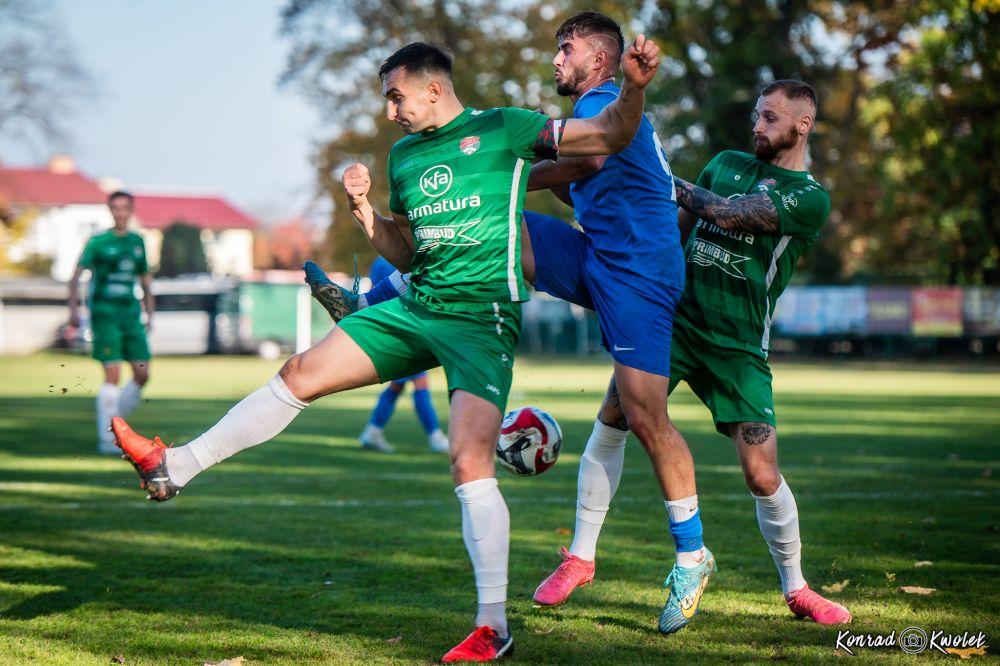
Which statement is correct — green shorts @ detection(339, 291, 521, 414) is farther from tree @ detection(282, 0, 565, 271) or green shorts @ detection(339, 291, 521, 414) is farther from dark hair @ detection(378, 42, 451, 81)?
tree @ detection(282, 0, 565, 271)

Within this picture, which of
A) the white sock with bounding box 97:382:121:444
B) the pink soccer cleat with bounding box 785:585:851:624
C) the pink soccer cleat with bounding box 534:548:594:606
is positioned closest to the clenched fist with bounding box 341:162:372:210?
the pink soccer cleat with bounding box 534:548:594:606

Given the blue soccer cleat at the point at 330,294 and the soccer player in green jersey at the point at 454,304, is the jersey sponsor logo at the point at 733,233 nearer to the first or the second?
the soccer player in green jersey at the point at 454,304

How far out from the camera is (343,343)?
4.53 metres

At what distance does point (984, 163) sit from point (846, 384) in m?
15.4

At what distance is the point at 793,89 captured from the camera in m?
→ 5.13

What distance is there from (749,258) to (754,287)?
134 mm

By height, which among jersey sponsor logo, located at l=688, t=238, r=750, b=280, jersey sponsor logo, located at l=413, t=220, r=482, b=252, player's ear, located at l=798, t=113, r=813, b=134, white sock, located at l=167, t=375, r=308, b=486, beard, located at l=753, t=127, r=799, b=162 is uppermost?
player's ear, located at l=798, t=113, r=813, b=134

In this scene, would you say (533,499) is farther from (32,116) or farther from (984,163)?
(32,116)

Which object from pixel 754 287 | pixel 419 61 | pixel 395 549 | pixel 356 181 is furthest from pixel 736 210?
pixel 395 549

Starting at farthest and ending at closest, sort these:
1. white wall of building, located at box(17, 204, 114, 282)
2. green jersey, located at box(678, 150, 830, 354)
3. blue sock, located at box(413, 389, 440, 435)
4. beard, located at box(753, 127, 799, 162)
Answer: white wall of building, located at box(17, 204, 114, 282) < blue sock, located at box(413, 389, 440, 435) < beard, located at box(753, 127, 799, 162) < green jersey, located at box(678, 150, 830, 354)

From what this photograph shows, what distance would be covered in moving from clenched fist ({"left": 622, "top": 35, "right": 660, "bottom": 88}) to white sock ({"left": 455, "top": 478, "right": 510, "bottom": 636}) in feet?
5.29

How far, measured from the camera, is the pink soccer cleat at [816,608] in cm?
477

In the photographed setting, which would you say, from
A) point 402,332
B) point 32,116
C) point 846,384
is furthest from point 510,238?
point 32,116

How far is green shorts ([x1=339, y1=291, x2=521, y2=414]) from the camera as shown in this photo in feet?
14.4
